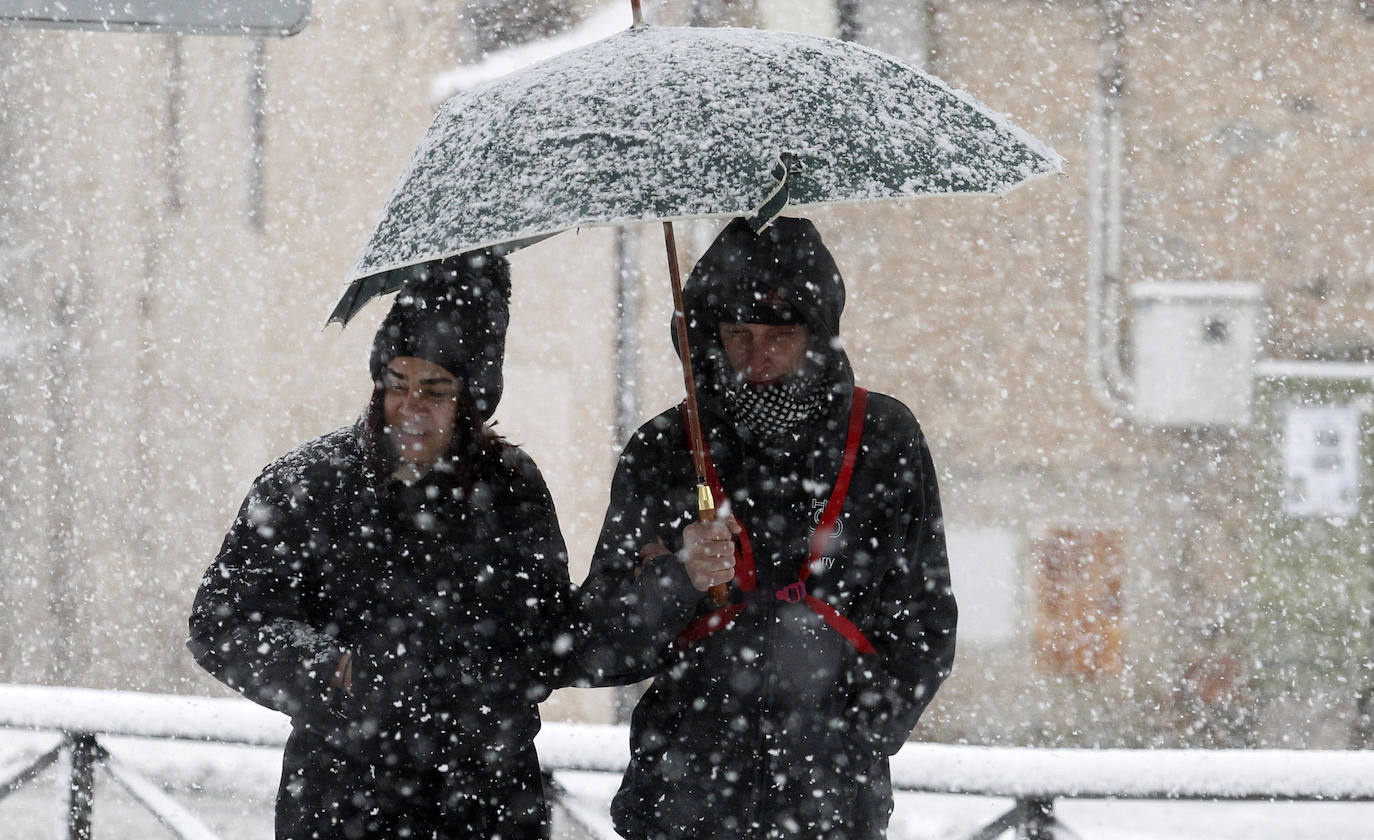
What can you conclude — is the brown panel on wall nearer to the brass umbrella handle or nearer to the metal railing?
the metal railing

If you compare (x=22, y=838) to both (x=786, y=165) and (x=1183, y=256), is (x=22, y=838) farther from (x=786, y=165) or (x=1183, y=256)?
(x=1183, y=256)

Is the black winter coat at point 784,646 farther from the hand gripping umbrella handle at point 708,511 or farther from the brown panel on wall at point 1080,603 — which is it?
the brown panel on wall at point 1080,603

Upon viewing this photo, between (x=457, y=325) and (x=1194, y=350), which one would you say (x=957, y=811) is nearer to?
(x=457, y=325)

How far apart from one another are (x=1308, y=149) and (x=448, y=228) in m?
8.25

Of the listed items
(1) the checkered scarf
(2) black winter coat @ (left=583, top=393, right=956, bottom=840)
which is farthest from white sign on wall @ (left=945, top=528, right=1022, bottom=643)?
(1) the checkered scarf

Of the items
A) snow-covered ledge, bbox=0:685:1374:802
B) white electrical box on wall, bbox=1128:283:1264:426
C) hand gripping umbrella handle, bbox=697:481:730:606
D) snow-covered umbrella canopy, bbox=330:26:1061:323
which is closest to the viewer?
snow-covered umbrella canopy, bbox=330:26:1061:323

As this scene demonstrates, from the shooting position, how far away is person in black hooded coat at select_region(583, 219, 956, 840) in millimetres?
1934

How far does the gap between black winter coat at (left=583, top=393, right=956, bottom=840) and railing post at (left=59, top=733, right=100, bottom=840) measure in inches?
64.7

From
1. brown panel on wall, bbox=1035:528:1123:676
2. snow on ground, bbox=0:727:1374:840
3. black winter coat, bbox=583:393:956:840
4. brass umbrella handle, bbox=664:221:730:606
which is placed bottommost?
brown panel on wall, bbox=1035:528:1123:676

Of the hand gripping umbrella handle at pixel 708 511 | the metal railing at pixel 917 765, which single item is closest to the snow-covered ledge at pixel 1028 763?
the metal railing at pixel 917 765

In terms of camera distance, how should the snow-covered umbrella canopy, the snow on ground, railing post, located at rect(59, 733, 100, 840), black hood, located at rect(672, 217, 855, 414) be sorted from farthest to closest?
railing post, located at rect(59, 733, 100, 840) → the snow on ground → black hood, located at rect(672, 217, 855, 414) → the snow-covered umbrella canopy

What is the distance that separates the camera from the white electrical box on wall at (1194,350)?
322 inches

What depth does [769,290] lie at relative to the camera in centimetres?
190

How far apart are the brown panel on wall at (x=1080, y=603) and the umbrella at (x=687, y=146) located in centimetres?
682
